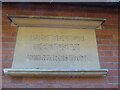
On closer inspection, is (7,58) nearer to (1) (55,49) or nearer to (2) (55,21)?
(1) (55,49)

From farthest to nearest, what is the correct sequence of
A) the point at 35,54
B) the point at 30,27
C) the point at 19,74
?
the point at 30,27 → the point at 35,54 → the point at 19,74

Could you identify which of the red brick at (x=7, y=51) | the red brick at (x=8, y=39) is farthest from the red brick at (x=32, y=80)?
the red brick at (x=8, y=39)

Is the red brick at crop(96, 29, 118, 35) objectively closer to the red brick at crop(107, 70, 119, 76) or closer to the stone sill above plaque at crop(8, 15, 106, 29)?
the stone sill above plaque at crop(8, 15, 106, 29)

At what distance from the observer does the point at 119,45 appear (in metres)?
2.40

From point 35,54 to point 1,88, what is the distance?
575 millimetres

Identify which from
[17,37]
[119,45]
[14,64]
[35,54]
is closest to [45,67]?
[35,54]

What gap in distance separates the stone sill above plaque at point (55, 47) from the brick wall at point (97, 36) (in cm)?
8


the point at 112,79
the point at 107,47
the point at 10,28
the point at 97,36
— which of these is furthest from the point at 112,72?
the point at 10,28

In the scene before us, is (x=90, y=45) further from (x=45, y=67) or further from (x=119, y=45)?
(x=45, y=67)

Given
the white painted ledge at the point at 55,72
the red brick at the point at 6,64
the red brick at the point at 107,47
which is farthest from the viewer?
the red brick at the point at 107,47

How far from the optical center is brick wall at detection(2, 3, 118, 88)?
208 cm

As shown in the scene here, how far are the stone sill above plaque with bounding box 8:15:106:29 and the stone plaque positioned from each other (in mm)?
58

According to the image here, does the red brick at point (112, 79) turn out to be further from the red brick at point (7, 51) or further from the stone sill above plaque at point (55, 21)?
the red brick at point (7, 51)

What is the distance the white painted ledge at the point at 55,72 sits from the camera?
2.02 meters
